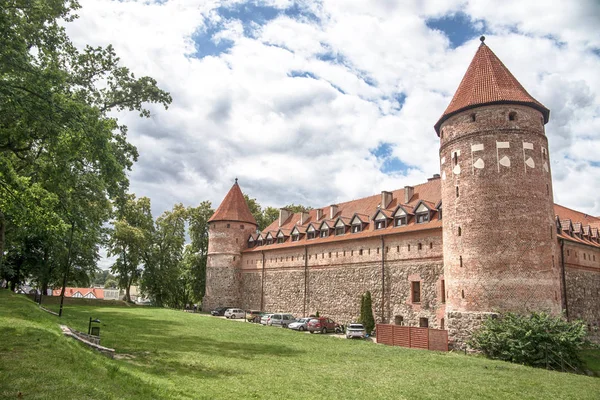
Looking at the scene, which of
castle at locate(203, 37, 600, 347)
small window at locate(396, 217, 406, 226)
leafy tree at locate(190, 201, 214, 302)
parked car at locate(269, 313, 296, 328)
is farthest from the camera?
leafy tree at locate(190, 201, 214, 302)

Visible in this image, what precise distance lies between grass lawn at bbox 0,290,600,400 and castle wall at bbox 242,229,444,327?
920 centimetres

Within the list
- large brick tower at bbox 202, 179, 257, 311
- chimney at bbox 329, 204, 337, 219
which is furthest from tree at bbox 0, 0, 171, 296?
large brick tower at bbox 202, 179, 257, 311

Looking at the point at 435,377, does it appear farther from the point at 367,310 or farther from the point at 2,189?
the point at 367,310

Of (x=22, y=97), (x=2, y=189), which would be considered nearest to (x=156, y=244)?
(x=2, y=189)

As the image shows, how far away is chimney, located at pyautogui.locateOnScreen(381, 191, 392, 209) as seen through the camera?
1452 inches

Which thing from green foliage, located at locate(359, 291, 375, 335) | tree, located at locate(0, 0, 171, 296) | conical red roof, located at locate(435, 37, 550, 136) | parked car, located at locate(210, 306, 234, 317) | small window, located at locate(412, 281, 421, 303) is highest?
conical red roof, located at locate(435, 37, 550, 136)

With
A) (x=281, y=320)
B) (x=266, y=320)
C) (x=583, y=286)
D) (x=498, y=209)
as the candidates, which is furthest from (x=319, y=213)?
(x=498, y=209)

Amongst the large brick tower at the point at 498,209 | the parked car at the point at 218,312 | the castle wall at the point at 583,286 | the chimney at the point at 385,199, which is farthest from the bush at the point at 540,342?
the parked car at the point at 218,312

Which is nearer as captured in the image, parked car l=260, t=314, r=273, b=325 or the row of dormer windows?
the row of dormer windows

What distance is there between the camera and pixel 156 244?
5712 centimetres

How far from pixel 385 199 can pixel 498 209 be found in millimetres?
14429

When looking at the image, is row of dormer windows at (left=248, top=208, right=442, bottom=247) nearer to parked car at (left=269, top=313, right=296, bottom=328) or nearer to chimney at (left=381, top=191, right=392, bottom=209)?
chimney at (left=381, top=191, right=392, bottom=209)

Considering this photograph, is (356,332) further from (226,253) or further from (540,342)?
(226,253)

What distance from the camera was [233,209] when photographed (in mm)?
51219
